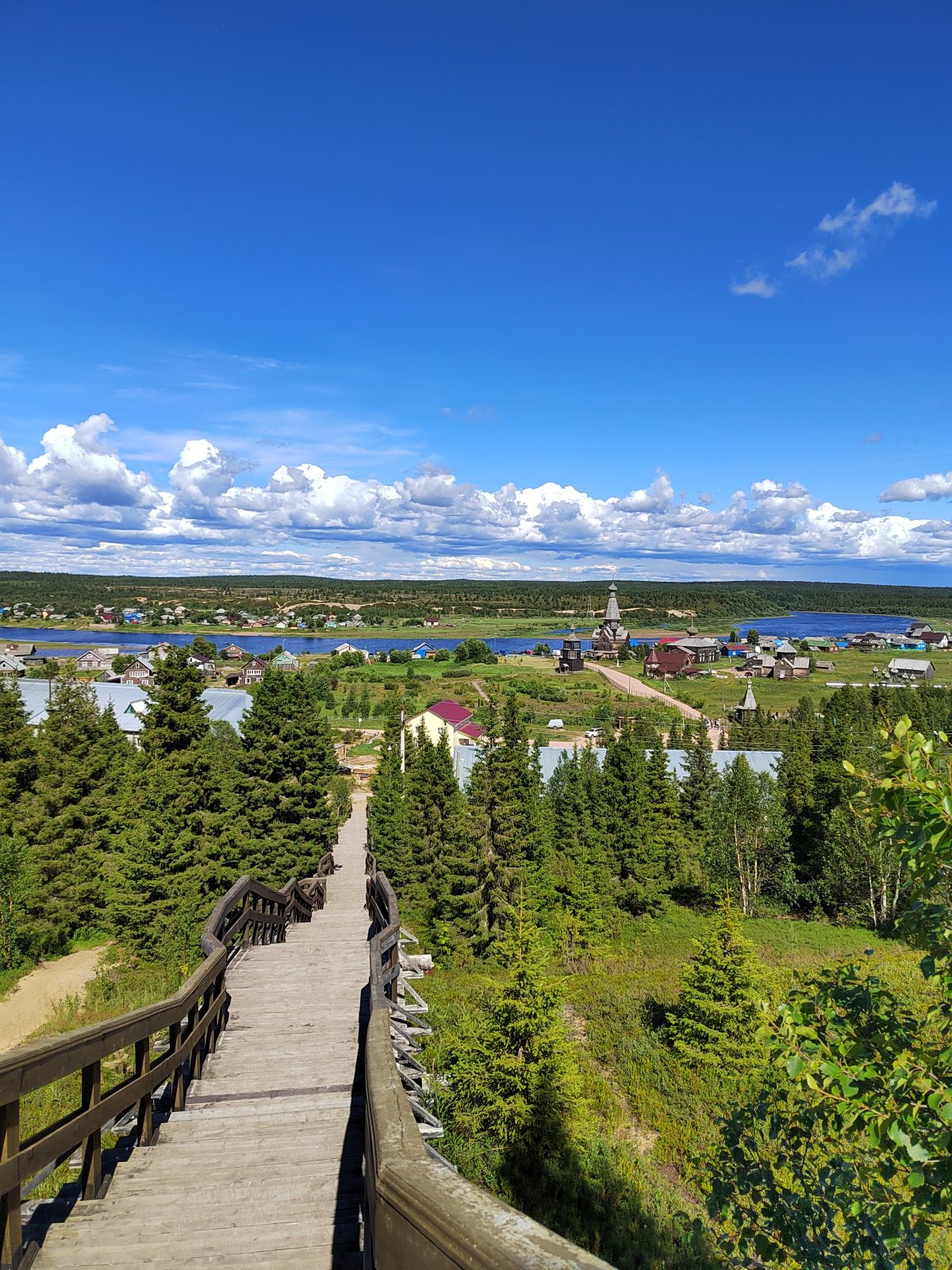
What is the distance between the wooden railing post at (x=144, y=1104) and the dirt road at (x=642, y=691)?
215 ft

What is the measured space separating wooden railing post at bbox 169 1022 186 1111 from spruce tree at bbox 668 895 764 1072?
38.6 ft

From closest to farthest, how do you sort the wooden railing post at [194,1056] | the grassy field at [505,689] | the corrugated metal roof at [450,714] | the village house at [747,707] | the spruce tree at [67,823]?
the wooden railing post at [194,1056] < the spruce tree at [67,823] < the corrugated metal roof at [450,714] < the village house at [747,707] < the grassy field at [505,689]

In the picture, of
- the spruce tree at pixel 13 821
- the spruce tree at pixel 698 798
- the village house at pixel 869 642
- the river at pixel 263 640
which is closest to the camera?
the spruce tree at pixel 13 821

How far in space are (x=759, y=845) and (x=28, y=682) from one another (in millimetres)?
53831

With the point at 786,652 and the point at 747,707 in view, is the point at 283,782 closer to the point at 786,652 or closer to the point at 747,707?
the point at 747,707

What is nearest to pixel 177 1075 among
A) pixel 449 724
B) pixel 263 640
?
pixel 449 724

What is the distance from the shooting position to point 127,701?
59062 mm

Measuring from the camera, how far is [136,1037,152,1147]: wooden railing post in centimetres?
448

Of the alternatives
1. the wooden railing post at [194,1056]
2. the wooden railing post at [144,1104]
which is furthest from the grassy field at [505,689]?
the wooden railing post at [144,1104]

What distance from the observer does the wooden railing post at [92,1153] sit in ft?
12.2

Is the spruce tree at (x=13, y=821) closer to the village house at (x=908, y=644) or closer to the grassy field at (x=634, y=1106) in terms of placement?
the grassy field at (x=634, y=1106)

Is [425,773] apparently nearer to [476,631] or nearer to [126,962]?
[126,962]

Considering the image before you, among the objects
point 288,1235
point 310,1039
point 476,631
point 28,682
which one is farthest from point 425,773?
point 476,631

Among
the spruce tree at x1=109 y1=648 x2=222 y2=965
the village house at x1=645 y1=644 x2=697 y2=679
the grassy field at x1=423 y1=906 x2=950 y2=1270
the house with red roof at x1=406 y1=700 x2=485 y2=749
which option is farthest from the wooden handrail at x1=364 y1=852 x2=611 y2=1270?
the village house at x1=645 y1=644 x2=697 y2=679
